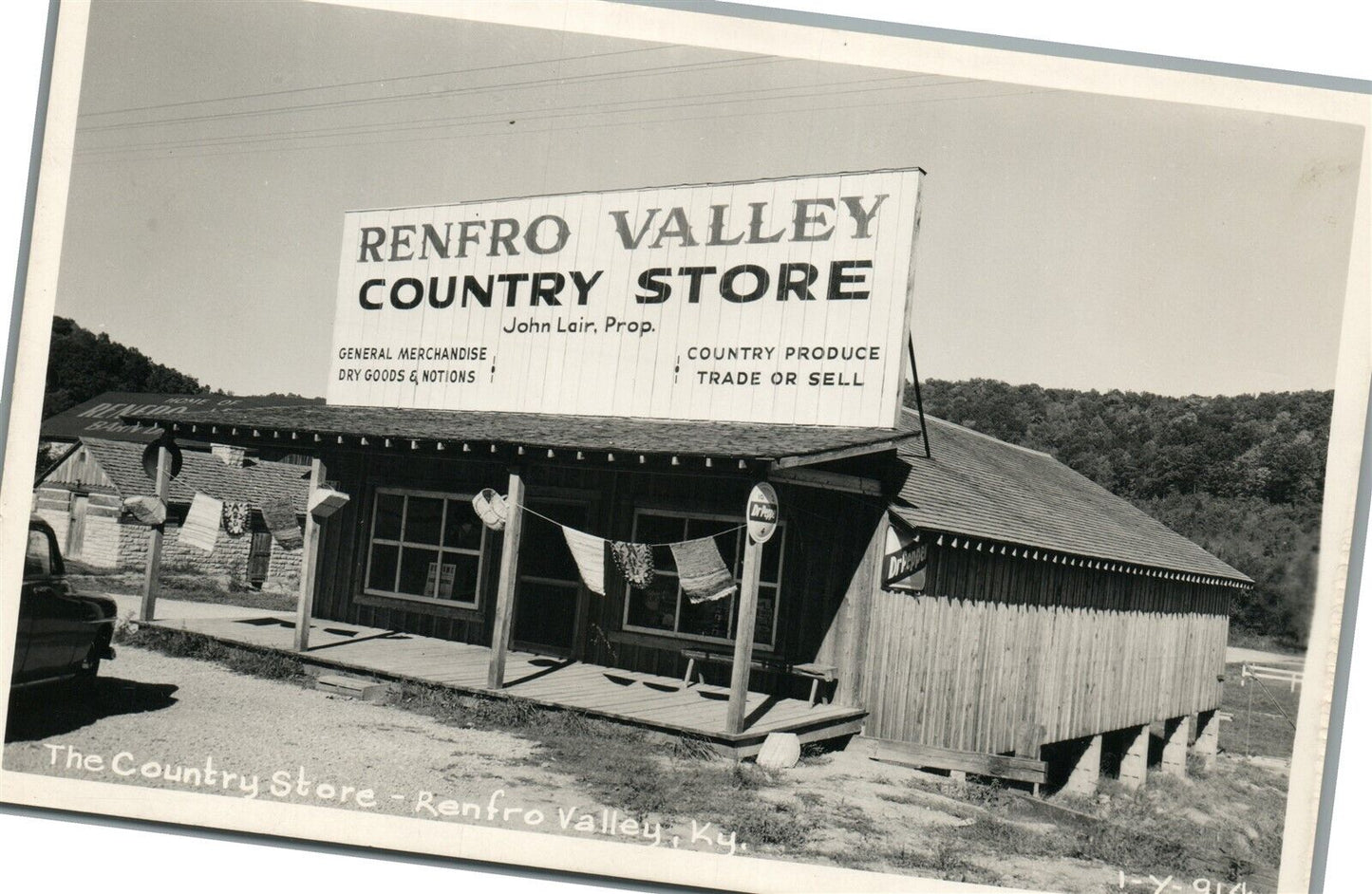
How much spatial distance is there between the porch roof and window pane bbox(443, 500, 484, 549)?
1.73 meters

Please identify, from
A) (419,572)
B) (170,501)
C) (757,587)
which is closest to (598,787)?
(757,587)

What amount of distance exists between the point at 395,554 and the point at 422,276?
3852mm

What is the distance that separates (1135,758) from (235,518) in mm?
13144

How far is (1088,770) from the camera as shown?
1334cm

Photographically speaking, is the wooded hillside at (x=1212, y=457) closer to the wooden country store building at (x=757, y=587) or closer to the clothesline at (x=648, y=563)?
the wooden country store building at (x=757, y=587)

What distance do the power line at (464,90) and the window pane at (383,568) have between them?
19.0 ft

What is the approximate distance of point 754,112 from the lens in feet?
28.6

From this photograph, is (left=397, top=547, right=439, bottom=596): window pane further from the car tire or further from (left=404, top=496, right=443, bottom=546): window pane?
the car tire

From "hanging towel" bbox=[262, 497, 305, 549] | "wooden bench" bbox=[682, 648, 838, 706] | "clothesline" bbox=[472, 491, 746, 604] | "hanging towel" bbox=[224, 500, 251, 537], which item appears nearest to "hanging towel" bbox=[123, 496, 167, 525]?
"hanging towel" bbox=[224, 500, 251, 537]

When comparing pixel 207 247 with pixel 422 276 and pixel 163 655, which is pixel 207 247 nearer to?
pixel 422 276

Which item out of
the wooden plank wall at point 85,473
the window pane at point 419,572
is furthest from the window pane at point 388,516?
the wooden plank wall at point 85,473

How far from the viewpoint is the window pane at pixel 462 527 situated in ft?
41.5

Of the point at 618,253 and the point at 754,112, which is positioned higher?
the point at 754,112

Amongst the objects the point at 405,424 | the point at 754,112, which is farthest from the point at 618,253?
the point at 405,424
